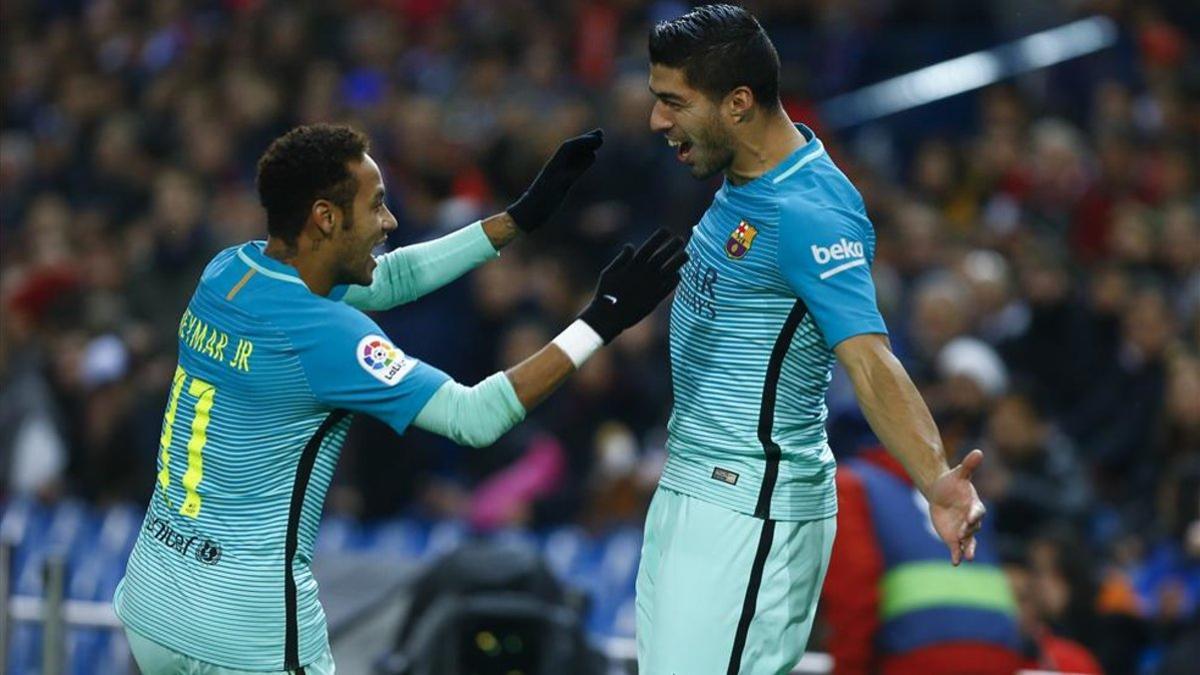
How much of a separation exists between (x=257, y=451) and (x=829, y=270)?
1.31m

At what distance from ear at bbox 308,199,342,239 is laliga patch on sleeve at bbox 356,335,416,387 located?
0.89 feet

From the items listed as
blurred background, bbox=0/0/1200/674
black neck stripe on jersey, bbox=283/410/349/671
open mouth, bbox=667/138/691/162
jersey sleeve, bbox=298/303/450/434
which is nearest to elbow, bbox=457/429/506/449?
jersey sleeve, bbox=298/303/450/434

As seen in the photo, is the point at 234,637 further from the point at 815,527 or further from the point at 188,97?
the point at 188,97

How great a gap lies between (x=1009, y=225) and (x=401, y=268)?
19.7 ft

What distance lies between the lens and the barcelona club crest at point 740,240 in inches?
180

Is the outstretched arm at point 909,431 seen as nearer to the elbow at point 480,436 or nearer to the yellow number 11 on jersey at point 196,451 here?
the elbow at point 480,436

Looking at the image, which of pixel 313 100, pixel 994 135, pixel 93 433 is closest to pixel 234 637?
pixel 93 433

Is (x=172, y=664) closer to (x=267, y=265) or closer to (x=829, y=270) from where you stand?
(x=267, y=265)

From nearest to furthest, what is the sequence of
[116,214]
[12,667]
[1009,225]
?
[12,667], [1009,225], [116,214]

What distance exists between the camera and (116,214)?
13.4 m

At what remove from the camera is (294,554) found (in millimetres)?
4641

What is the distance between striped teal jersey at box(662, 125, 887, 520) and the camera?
4500mm

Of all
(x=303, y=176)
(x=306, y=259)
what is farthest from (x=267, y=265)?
(x=303, y=176)

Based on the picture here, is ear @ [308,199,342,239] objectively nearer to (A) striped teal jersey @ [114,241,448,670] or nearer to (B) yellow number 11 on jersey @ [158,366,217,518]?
(A) striped teal jersey @ [114,241,448,670]
